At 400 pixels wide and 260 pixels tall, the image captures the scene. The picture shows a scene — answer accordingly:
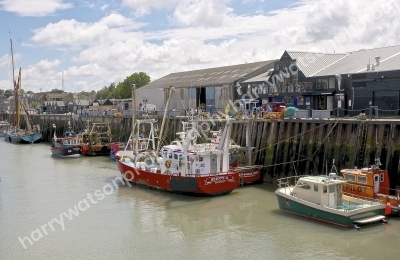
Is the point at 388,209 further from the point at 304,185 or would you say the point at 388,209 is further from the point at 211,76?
the point at 211,76

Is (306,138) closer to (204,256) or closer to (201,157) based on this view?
(201,157)

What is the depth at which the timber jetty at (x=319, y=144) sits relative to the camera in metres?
24.5

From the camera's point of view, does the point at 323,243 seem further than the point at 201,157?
No

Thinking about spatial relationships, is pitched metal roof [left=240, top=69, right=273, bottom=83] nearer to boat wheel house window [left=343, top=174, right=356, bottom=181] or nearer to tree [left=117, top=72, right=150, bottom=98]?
boat wheel house window [left=343, top=174, right=356, bottom=181]

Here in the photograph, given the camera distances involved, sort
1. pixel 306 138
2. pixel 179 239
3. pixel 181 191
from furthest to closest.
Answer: pixel 306 138, pixel 181 191, pixel 179 239

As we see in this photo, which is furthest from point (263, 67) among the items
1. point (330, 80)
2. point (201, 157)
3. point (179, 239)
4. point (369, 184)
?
point (179, 239)

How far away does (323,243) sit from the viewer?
18.6 metres

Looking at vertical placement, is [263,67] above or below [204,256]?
above

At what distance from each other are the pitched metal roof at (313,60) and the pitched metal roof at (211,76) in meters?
9.27

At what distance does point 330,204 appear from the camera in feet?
68.3

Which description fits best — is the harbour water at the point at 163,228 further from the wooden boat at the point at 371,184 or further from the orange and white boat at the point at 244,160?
the wooden boat at the point at 371,184

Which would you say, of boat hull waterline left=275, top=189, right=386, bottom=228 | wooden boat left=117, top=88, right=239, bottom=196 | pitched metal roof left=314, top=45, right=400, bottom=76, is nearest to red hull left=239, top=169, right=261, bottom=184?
wooden boat left=117, top=88, right=239, bottom=196

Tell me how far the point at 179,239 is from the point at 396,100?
63.3 ft

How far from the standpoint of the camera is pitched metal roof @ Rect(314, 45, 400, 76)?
33381 millimetres
